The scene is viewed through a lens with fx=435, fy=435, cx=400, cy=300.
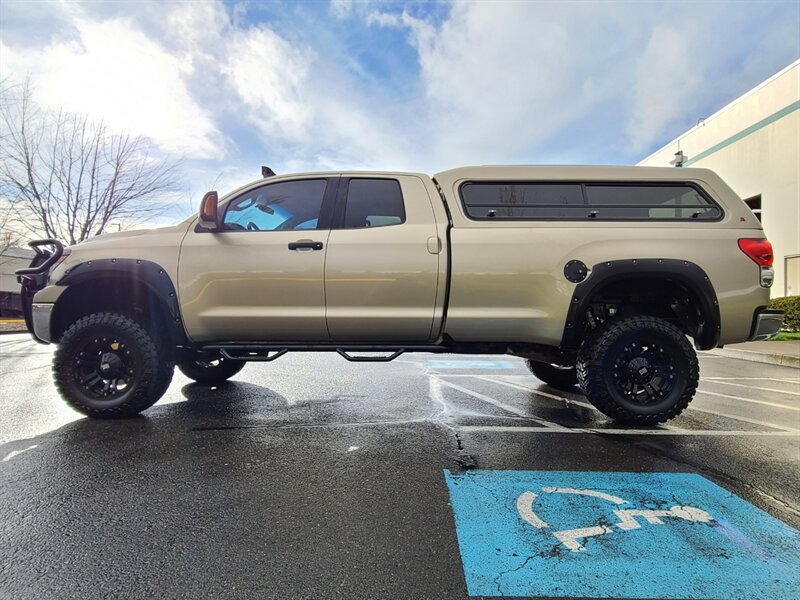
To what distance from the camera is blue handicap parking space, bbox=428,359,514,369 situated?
7176 millimetres

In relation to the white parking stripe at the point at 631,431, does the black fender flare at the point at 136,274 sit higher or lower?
higher

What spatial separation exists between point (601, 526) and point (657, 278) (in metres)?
2.24

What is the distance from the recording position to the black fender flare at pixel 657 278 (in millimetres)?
3451

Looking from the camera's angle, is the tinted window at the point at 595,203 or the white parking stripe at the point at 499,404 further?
the white parking stripe at the point at 499,404

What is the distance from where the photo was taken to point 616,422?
12.6ft

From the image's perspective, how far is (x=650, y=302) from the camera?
394 cm

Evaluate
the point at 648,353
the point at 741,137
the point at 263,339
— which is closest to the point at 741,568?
the point at 648,353

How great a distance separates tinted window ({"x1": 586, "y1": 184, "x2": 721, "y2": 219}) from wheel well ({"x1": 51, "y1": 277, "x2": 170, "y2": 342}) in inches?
153

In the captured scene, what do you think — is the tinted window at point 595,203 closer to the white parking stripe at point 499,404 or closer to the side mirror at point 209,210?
the white parking stripe at point 499,404

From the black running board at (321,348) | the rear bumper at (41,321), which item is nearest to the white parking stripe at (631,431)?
the black running board at (321,348)

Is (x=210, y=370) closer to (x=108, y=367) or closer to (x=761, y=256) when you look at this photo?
(x=108, y=367)

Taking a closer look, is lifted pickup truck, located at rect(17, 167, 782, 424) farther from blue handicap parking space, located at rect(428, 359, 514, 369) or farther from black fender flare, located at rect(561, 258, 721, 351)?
blue handicap parking space, located at rect(428, 359, 514, 369)

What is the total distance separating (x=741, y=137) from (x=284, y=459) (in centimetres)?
2216

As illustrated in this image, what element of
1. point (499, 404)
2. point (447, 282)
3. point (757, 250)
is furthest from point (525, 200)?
point (499, 404)
